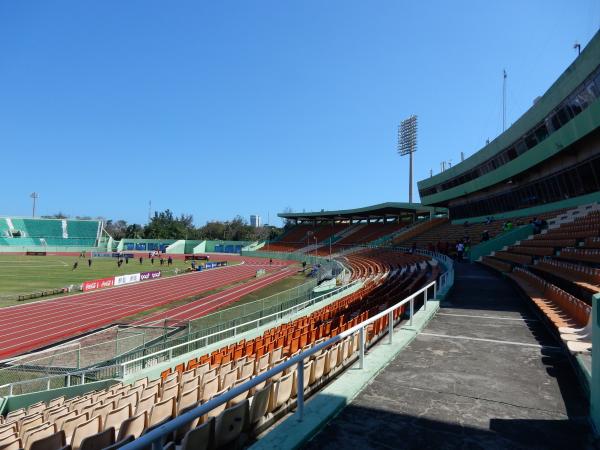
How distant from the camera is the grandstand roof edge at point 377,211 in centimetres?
5659

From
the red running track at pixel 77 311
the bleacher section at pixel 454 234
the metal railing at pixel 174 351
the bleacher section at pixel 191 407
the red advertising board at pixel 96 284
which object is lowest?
the red running track at pixel 77 311

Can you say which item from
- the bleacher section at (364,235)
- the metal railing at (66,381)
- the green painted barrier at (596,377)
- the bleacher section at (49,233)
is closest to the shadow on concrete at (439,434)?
the green painted barrier at (596,377)

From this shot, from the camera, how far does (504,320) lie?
9.23 meters

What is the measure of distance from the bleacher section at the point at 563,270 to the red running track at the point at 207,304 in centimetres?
1543

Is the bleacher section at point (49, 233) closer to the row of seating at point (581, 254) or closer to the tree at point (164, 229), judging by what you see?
the tree at point (164, 229)

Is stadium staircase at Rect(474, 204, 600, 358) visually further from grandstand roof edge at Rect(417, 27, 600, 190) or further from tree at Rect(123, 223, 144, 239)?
tree at Rect(123, 223, 144, 239)

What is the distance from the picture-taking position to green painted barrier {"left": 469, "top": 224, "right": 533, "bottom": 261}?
2330 centimetres

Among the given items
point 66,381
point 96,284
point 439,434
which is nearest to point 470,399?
point 439,434

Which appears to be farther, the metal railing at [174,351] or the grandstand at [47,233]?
the grandstand at [47,233]

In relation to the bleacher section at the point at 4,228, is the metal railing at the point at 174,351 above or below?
below

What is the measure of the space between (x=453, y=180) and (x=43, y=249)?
78.0 m

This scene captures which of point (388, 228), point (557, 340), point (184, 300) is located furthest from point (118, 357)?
point (388, 228)

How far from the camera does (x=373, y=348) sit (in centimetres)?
723

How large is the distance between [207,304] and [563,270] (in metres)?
21.4
